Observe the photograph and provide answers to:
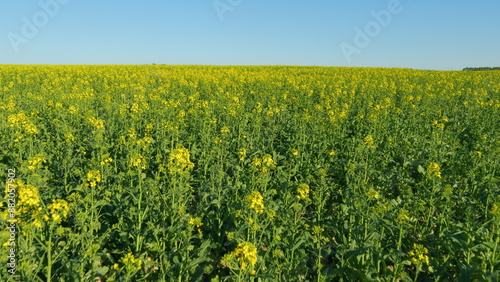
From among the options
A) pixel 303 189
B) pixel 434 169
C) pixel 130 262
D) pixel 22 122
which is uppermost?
pixel 22 122

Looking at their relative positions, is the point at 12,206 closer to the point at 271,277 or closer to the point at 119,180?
the point at 119,180

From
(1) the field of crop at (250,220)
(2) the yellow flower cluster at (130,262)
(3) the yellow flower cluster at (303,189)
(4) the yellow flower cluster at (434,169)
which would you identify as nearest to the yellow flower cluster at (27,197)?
(1) the field of crop at (250,220)

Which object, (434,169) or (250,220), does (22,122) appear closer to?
(250,220)

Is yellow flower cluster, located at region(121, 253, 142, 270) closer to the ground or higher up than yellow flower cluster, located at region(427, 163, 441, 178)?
closer to the ground

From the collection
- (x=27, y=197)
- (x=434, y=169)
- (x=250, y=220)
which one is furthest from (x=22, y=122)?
(x=434, y=169)

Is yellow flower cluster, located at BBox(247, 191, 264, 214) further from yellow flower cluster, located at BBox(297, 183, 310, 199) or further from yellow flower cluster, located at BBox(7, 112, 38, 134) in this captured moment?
yellow flower cluster, located at BBox(7, 112, 38, 134)

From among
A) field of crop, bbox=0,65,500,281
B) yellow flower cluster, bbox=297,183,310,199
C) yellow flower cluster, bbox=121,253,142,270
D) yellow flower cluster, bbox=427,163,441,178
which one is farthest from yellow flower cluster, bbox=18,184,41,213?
yellow flower cluster, bbox=427,163,441,178

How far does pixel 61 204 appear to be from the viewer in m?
3.13

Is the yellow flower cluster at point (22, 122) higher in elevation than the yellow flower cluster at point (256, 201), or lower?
higher

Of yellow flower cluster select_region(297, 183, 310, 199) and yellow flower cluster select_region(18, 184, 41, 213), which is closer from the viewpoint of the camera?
yellow flower cluster select_region(18, 184, 41, 213)

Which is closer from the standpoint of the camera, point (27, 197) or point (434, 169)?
point (27, 197)

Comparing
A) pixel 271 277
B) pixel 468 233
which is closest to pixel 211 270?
pixel 271 277

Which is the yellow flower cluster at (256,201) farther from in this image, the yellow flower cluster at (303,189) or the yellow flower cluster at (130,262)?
the yellow flower cluster at (130,262)

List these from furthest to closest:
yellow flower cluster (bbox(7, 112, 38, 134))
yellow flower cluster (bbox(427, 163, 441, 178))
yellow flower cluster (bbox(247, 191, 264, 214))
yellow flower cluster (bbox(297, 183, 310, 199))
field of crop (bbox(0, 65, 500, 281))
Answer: yellow flower cluster (bbox(7, 112, 38, 134)) → yellow flower cluster (bbox(427, 163, 441, 178)) → yellow flower cluster (bbox(297, 183, 310, 199)) → yellow flower cluster (bbox(247, 191, 264, 214)) → field of crop (bbox(0, 65, 500, 281))
